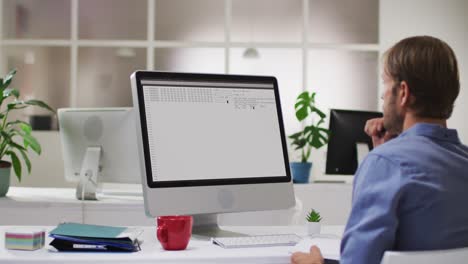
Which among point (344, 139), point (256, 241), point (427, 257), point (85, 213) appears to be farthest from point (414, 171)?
point (344, 139)

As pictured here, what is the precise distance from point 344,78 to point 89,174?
3.68 m

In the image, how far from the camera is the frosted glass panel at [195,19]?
6348 mm

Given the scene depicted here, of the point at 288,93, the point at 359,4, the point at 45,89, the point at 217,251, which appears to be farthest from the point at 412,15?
the point at 217,251

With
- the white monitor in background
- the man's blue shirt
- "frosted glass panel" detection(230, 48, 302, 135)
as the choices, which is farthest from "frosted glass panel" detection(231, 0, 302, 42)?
the man's blue shirt

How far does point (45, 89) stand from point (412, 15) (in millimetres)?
3946

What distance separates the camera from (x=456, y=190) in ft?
4.34

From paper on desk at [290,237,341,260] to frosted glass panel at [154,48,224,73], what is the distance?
4588 mm

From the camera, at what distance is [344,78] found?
637 centimetres

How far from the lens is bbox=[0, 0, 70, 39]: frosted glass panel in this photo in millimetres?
6395

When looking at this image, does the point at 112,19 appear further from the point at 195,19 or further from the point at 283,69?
the point at 283,69

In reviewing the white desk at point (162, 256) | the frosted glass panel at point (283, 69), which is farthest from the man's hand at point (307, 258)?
the frosted glass panel at point (283, 69)

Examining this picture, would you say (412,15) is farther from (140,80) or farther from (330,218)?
(140,80)

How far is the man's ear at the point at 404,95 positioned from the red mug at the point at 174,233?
2.26 feet

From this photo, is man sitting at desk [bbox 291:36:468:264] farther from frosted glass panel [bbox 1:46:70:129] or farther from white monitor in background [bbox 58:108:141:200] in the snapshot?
frosted glass panel [bbox 1:46:70:129]
